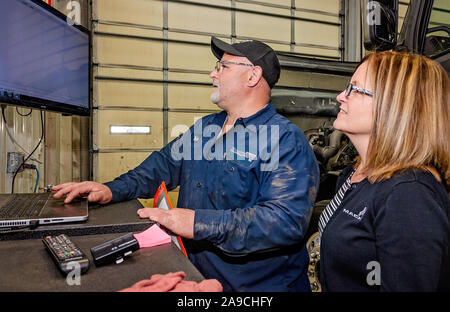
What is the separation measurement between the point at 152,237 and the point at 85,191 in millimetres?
594

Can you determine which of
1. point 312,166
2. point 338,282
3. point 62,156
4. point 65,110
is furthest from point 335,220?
point 62,156

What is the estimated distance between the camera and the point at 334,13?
17.7 ft

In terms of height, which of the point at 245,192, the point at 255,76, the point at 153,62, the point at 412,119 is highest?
the point at 153,62

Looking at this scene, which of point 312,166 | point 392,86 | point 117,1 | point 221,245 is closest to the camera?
point 392,86

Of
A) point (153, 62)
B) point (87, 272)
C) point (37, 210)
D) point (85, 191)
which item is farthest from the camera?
point (153, 62)

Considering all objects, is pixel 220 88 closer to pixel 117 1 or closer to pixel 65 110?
Answer: pixel 65 110

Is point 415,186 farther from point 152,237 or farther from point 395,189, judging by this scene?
point 152,237

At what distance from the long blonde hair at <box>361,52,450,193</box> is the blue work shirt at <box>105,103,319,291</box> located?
1.19ft

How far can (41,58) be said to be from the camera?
5.47 feet

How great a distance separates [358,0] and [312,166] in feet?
16.1

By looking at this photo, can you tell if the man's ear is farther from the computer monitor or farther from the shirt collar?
the computer monitor

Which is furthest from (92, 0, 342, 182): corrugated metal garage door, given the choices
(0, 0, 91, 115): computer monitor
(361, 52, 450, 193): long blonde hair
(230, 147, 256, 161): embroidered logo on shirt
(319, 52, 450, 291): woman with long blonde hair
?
(361, 52, 450, 193): long blonde hair

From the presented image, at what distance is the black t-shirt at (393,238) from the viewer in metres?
0.86

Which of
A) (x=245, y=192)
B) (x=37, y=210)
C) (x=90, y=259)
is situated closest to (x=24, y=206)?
(x=37, y=210)
